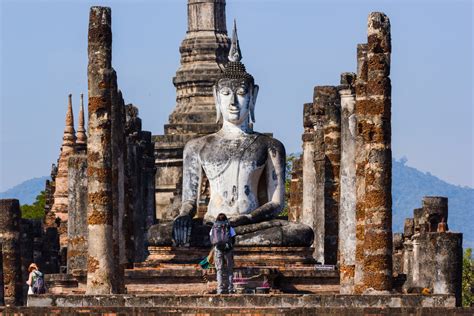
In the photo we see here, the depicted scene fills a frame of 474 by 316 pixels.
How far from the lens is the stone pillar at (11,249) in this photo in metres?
45.9

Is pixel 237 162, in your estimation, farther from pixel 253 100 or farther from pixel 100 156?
pixel 100 156

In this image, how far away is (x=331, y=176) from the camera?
4425 centimetres

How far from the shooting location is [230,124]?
42500 millimetres

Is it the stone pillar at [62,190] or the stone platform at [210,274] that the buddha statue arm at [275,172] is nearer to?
the stone platform at [210,274]

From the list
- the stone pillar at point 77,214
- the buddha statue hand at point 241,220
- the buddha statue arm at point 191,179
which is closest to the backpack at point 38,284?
the stone pillar at point 77,214

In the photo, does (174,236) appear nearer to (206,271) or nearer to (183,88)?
(206,271)

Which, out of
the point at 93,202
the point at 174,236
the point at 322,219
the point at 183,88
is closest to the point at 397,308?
the point at 93,202

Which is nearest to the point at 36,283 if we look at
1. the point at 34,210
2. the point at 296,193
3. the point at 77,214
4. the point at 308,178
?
the point at 77,214

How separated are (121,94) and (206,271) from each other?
5.84 metres

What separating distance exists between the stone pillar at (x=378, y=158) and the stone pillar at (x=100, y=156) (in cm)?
372

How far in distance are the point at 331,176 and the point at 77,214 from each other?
5202 mm

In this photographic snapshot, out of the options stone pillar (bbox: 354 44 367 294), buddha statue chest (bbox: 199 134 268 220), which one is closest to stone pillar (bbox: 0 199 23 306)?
buddha statue chest (bbox: 199 134 268 220)

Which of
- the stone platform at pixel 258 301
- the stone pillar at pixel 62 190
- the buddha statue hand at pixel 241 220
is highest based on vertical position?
the stone pillar at pixel 62 190

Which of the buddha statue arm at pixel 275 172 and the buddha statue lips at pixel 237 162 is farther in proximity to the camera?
the buddha statue arm at pixel 275 172
